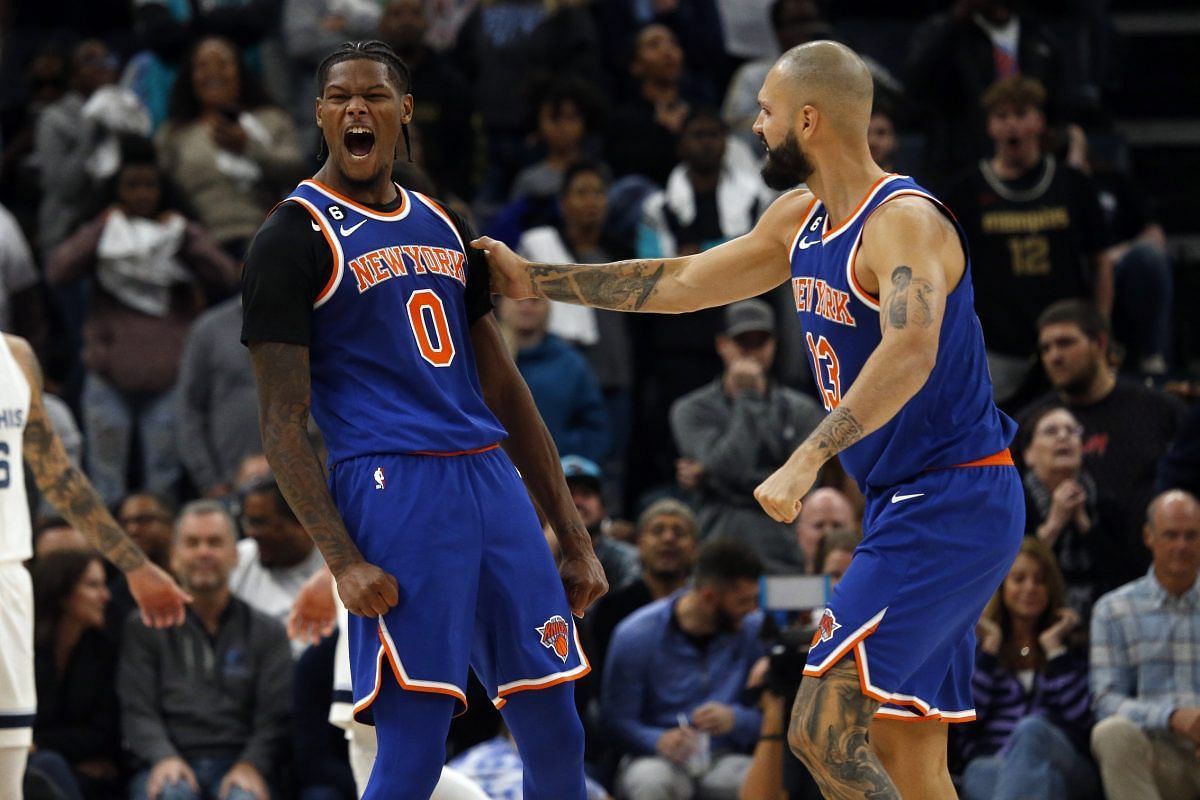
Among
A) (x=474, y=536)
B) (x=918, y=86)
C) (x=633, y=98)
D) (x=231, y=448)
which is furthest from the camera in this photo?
(x=633, y=98)

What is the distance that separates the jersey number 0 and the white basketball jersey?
2.25 meters

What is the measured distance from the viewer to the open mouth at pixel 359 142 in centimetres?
518

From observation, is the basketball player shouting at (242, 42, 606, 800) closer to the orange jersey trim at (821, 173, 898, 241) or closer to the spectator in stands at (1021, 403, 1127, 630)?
the orange jersey trim at (821, 173, 898, 241)

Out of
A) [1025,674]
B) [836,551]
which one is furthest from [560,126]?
[1025,674]

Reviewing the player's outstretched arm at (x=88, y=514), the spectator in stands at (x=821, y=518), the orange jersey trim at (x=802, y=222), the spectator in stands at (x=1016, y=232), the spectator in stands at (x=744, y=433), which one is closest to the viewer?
the orange jersey trim at (x=802, y=222)

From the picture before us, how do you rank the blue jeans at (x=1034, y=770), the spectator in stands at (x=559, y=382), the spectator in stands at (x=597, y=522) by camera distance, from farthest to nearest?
the spectator in stands at (x=559, y=382) < the spectator in stands at (x=597, y=522) < the blue jeans at (x=1034, y=770)

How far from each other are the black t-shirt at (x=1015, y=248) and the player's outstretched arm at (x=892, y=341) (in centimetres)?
533

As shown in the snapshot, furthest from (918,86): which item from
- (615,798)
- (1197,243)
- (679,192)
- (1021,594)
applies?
(615,798)

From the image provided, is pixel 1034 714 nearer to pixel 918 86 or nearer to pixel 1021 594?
pixel 1021 594

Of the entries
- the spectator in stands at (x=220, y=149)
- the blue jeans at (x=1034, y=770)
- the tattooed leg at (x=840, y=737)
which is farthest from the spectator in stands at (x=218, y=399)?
the tattooed leg at (x=840, y=737)

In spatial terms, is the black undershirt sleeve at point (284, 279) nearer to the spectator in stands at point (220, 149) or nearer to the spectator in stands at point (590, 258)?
the spectator in stands at point (590, 258)

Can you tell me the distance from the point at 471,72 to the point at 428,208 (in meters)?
8.41

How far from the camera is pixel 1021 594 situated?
332 inches

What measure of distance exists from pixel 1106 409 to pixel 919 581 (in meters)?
4.54
